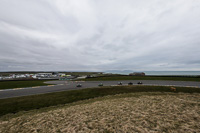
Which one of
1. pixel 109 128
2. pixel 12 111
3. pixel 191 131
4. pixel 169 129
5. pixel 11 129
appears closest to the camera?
pixel 191 131

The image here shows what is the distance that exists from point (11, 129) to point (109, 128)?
9793mm

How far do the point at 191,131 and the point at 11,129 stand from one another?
15.6 metres

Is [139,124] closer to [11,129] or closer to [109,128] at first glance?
[109,128]

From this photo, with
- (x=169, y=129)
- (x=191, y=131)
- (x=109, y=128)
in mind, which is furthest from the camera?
(x=109, y=128)

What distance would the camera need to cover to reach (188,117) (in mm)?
7750

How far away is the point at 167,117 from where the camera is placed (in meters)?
7.98

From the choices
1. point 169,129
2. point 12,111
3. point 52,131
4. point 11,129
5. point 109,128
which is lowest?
point 12,111

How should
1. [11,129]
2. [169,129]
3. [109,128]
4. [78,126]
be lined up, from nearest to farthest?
[169,129]
[109,128]
[78,126]
[11,129]

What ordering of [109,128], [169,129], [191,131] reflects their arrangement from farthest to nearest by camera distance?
[109,128], [169,129], [191,131]

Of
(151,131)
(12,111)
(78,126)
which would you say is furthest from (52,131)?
(12,111)

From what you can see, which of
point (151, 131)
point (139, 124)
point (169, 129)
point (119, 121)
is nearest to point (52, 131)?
point (119, 121)

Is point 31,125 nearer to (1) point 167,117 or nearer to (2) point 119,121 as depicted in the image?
(2) point 119,121

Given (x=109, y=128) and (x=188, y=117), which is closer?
(x=109, y=128)

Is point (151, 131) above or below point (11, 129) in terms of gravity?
above
